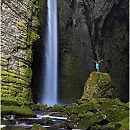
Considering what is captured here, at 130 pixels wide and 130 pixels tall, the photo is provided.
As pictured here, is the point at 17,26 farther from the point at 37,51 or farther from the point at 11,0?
the point at 37,51

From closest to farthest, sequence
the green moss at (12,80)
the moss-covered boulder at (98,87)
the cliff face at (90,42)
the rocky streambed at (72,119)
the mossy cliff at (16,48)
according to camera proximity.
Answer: the rocky streambed at (72,119) → the green moss at (12,80) → the mossy cliff at (16,48) → the moss-covered boulder at (98,87) → the cliff face at (90,42)

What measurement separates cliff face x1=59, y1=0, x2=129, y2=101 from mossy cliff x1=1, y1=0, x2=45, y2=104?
335 inches

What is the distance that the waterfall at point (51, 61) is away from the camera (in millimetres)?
21369

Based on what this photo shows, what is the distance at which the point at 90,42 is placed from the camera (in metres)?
26.6

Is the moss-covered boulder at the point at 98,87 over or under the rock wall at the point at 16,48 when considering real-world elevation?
under

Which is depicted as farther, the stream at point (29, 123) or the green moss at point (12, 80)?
the green moss at point (12, 80)

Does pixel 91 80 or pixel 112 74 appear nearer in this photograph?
pixel 91 80

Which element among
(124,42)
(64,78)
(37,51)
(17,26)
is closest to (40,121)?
(17,26)

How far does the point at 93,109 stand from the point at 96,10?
16094mm

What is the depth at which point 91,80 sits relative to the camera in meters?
17.0

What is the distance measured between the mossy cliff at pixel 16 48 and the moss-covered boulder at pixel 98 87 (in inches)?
161

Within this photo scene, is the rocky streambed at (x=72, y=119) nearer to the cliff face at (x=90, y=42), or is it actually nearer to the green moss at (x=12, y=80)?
the green moss at (x=12, y=80)

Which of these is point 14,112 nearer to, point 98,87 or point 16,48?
point 16,48

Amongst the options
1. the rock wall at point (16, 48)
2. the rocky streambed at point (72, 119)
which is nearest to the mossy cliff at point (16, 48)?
the rock wall at point (16, 48)
